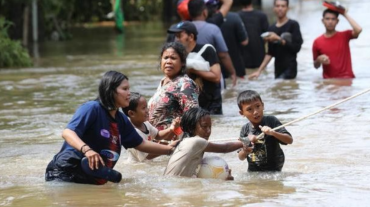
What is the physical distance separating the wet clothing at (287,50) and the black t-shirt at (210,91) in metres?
3.73

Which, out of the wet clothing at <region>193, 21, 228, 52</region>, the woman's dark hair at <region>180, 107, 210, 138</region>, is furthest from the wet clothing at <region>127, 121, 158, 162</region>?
the wet clothing at <region>193, 21, 228, 52</region>

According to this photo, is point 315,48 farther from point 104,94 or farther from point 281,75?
point 104,94

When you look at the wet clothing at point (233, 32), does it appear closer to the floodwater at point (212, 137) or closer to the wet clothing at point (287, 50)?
the wet clothing at point (287, 50)

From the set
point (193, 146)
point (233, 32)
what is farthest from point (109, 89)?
point (233, 32)

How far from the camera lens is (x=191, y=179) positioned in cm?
778

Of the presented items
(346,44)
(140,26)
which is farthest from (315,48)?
(140,26)

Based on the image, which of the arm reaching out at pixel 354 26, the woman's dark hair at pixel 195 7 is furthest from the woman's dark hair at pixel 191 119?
the arm reaching out at pixel 354 26

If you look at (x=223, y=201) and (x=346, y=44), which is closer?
(x=223, y=201)

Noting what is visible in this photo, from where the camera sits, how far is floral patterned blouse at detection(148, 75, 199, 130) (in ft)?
30.2

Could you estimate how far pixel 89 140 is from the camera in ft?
24.1

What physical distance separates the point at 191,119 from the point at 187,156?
1.07 ft

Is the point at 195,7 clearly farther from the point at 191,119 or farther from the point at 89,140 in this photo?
the point at 89,140

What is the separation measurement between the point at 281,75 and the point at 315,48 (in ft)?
4.04

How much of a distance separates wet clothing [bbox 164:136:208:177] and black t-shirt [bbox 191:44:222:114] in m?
3.07
